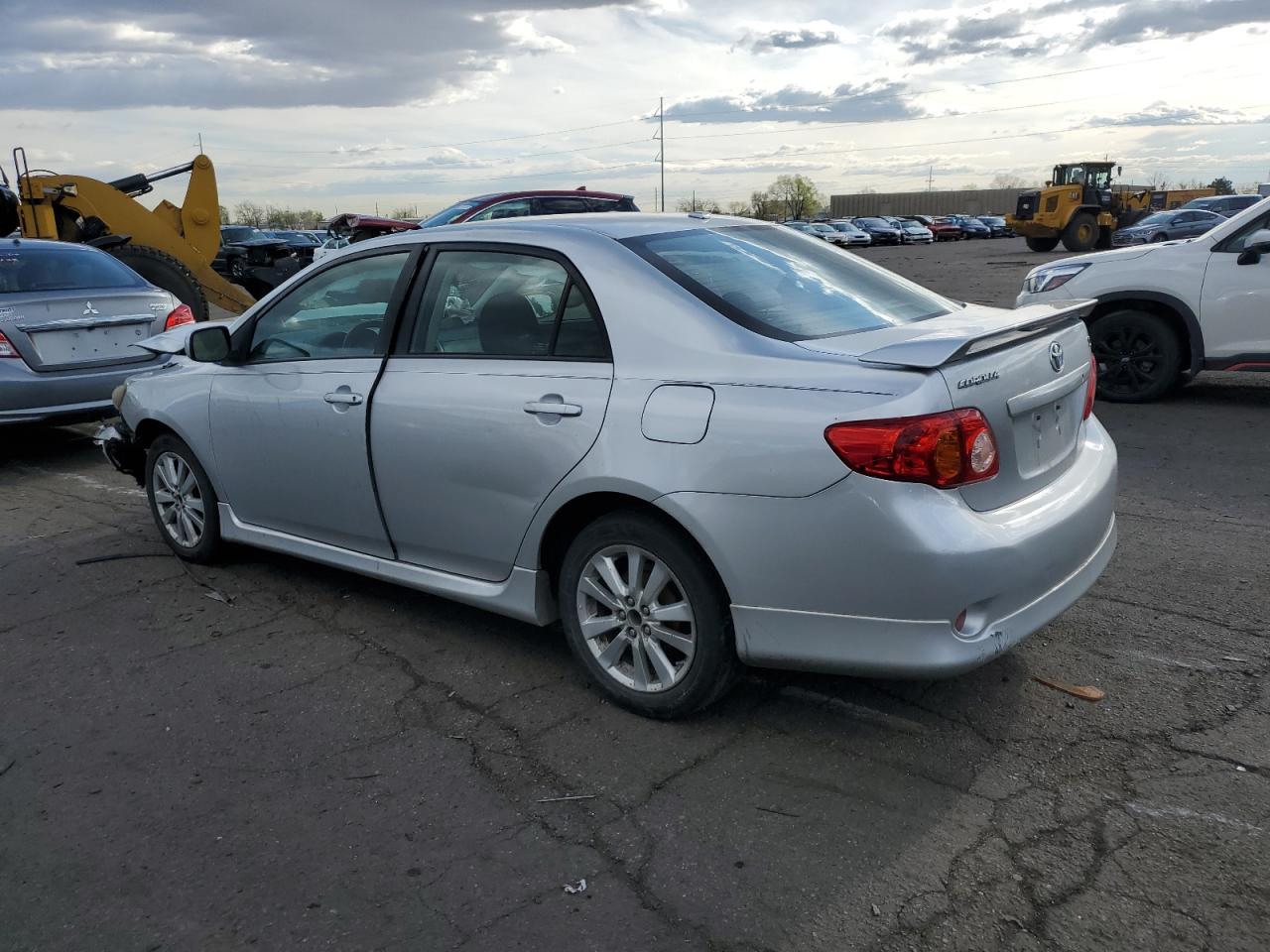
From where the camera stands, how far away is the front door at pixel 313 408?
13.7ft

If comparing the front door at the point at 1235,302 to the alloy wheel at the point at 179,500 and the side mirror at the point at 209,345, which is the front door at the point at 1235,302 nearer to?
the side mirror at the point at 209,345

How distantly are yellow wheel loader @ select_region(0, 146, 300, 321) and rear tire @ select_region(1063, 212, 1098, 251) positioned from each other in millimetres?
29181

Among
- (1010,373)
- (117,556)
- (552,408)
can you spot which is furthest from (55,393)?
(1010,373)

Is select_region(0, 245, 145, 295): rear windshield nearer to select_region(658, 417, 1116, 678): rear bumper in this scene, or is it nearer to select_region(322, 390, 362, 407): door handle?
select_region(322, 390, 362, 407): door handle

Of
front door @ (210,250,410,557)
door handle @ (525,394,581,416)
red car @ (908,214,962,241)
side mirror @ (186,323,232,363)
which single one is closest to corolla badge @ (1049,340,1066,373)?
door handle @ (525,394,581,416)

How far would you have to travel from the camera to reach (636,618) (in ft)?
11.3

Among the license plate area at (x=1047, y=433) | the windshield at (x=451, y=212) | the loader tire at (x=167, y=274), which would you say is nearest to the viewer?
the license plate area at (x=1047, y=433)

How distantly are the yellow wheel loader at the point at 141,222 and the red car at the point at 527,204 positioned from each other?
302 centimetres

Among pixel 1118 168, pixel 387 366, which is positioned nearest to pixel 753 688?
pixel 387 366

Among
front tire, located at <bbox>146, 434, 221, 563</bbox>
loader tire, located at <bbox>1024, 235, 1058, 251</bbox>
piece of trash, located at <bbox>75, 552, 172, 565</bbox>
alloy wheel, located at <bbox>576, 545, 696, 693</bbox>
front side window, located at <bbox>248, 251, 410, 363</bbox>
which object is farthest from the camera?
loader tire, located at <bbox>1024, 235, 1058, 251</bbox>

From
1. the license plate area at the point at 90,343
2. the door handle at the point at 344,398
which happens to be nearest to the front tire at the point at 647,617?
the door handle at the point at 344,398

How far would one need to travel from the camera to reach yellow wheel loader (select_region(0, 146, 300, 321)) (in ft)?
38.9

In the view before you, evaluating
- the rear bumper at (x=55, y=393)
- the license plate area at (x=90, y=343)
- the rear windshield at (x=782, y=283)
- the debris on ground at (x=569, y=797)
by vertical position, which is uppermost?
the rear windshield at (x=782, y=283)

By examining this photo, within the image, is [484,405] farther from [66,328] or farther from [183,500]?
[66,328]
